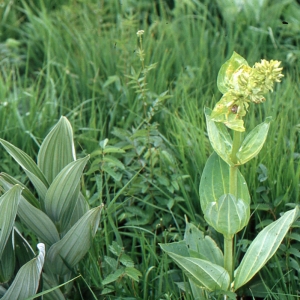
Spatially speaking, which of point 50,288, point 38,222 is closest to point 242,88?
point 38,222

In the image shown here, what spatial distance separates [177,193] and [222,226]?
541 mm

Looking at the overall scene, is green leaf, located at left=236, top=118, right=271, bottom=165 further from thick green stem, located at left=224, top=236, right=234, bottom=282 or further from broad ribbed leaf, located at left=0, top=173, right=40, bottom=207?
broad ribbed leaf, located at left=0, top=173, right=40, bottom=207

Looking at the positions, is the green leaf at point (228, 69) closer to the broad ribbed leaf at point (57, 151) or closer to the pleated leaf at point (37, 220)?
the broad ribbed leaf at point (57, 151)

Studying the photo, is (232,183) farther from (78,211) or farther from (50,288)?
(50,288)

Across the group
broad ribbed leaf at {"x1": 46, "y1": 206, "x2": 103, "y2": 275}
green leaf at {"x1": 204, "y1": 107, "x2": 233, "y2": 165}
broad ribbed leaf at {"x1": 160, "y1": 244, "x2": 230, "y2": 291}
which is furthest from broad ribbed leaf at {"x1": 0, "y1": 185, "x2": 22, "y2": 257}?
green leaf at {"x1": 204, "y1": 107, "x2": 233, "y2": 165}

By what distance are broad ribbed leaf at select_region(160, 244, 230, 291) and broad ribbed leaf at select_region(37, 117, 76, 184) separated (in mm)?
424

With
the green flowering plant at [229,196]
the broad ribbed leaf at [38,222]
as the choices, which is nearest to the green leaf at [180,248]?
the green flowering plant at [229,196]

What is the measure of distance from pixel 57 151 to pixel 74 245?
289mm

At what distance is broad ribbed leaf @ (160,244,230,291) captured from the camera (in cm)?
148

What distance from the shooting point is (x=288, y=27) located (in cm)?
295

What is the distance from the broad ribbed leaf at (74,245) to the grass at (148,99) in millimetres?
70

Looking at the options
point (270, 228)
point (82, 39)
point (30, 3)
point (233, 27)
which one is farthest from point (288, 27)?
point (270, 228)

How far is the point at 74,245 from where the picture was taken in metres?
1.63

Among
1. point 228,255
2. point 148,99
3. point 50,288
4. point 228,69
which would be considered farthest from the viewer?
point 148,99
